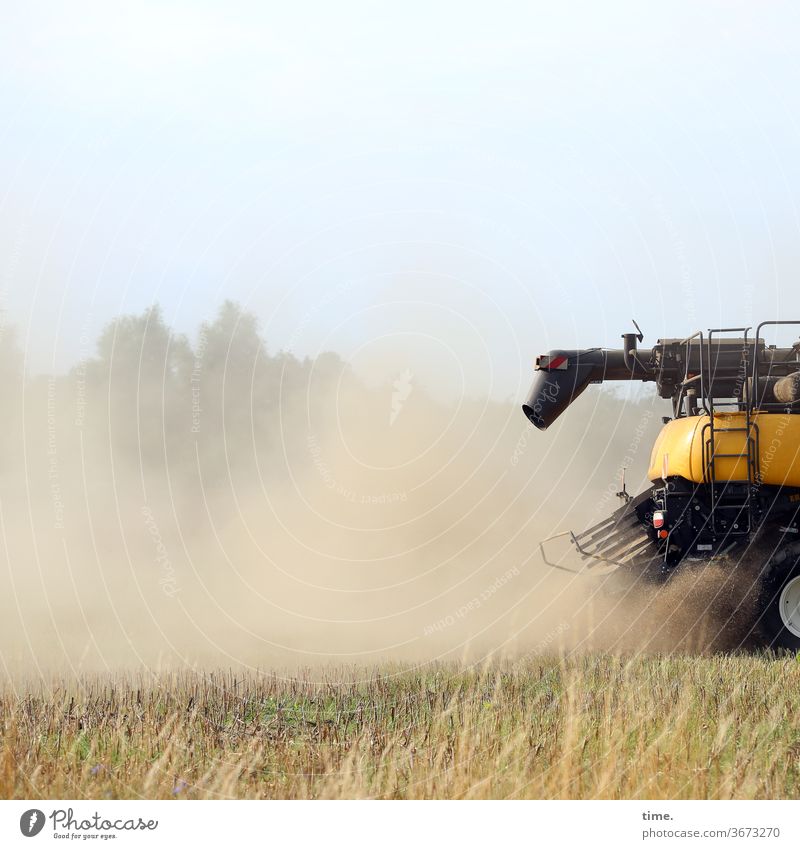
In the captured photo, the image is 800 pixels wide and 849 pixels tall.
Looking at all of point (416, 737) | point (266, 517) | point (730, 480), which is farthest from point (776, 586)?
point (266, 517)

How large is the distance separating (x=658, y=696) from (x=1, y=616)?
36.5 ft

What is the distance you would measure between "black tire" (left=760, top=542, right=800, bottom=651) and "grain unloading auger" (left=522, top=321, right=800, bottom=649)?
0.01 meters

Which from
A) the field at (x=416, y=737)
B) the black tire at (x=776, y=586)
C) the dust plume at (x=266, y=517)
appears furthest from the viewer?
the dust plume at (x=266, y=517)

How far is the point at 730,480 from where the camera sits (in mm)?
12906

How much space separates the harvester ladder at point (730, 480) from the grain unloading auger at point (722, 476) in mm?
12

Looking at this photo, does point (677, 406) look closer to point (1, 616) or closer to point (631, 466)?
point (1, 616)

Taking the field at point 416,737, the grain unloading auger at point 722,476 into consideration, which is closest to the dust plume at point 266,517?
the grain unloading auger at point 722,476

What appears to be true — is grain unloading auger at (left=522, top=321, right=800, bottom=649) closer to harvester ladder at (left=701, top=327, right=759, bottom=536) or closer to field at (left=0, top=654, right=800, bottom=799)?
harvester ladder at (left=701, top=327, right=759, bottom=536)

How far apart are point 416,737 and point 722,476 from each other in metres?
6.78

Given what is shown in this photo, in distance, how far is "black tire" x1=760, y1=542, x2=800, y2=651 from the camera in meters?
12.6

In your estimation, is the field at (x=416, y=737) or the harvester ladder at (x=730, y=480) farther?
the harvester ladder at (x=730, y=480)

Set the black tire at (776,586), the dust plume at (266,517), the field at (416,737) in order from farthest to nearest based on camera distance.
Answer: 1. the dust plume at (266,517)
2. the black tire at (776,586)
3. the field at (416,737)

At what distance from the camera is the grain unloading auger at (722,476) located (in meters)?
12.8

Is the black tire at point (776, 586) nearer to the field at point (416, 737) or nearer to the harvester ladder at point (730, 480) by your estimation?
the harvester ladder at point (730, 480)
